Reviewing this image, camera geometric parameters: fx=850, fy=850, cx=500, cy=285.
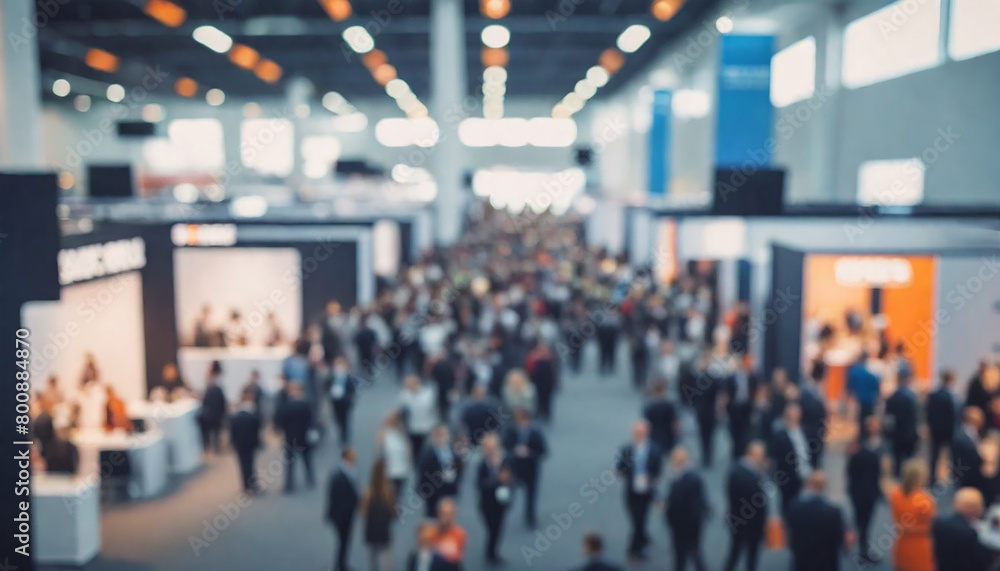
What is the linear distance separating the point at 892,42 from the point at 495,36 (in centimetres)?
1351

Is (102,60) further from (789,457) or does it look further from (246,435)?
(789,457)

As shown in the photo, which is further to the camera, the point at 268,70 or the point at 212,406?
the point at 268,70

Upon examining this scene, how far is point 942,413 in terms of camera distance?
8383 mm

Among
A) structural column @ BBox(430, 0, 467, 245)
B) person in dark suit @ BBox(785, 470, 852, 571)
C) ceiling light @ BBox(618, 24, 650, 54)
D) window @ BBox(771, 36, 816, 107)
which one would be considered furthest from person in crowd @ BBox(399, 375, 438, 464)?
ceiling light @ BBox(618, 24, 650, 54)

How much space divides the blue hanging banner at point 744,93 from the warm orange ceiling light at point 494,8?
565cm

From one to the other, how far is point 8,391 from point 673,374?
27.1 feet

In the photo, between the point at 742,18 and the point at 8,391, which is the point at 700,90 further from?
the point at 8,391

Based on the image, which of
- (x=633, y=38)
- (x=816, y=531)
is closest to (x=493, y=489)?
(x=816, y=531)

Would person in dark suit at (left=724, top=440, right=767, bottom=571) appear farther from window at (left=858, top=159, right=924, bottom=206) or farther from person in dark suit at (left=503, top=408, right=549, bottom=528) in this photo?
window at (left=858, top=159, right=924, bottom=206)

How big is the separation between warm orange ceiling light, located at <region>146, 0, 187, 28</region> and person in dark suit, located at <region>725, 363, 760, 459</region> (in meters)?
16.5

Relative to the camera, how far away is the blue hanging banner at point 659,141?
25578 millimetres

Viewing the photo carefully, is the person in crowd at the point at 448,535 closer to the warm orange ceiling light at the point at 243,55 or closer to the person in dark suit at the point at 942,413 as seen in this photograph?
the person in dark suit at the point at 942,413

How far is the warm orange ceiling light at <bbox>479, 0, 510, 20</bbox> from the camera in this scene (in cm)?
2033

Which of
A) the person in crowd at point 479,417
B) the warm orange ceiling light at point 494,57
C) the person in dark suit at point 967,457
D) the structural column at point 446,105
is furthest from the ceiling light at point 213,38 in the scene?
the person in dark suit at point 967,457
